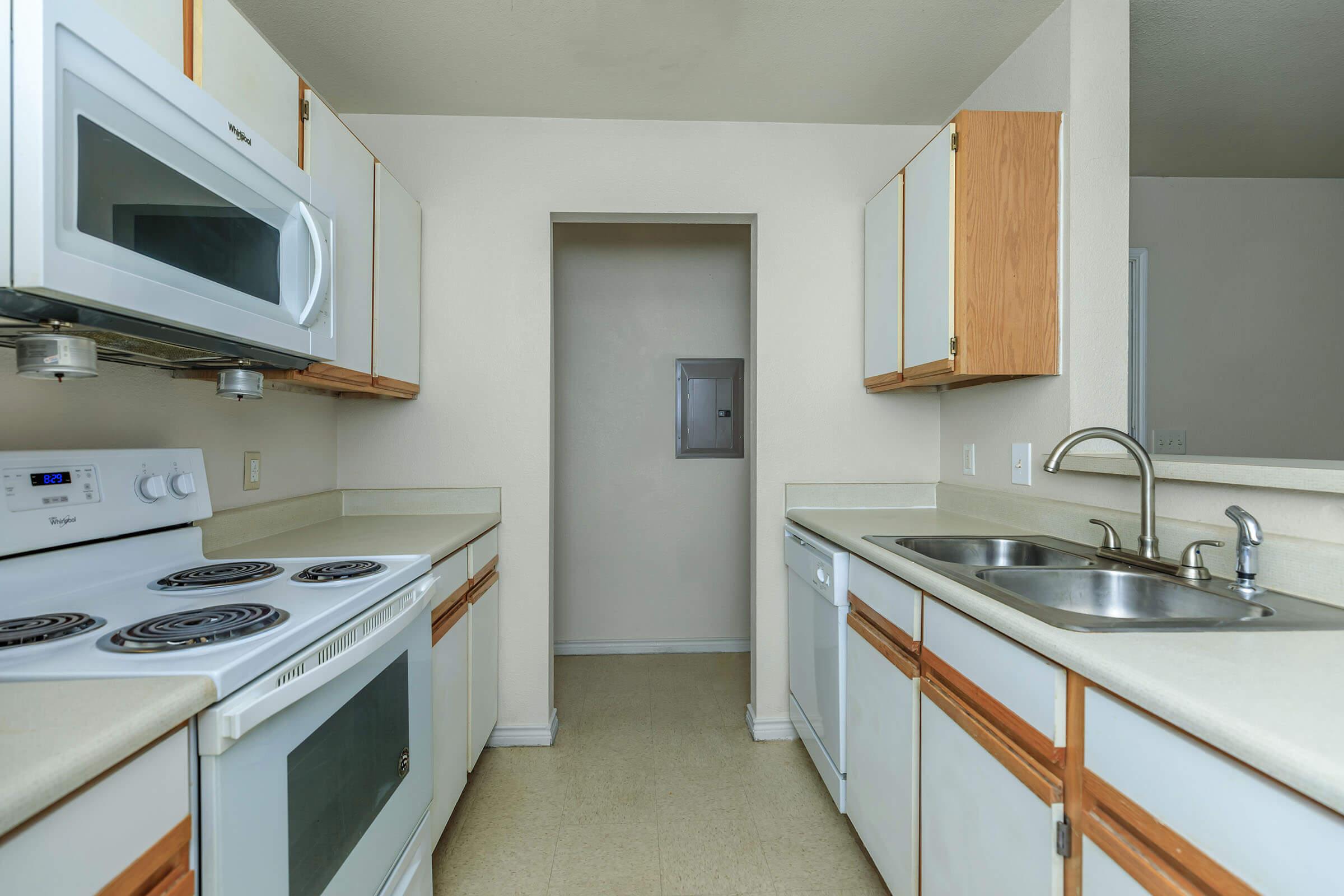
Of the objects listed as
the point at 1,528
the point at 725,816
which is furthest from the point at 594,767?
the point at 1,528

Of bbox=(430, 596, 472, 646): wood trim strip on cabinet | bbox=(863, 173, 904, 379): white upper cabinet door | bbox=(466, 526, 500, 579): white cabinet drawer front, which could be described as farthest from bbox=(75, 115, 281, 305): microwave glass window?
bbox=(863, 173, 904, 379): white upper cabinet door

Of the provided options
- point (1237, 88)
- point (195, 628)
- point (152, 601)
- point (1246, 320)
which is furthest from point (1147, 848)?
point (1246, 320)

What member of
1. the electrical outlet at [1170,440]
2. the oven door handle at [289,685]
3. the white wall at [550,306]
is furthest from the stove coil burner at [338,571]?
the electrical outlet at [1170,440]

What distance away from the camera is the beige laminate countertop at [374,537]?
5.41 ft

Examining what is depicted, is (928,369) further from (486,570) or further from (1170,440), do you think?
(1170,440)

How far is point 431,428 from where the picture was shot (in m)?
2.49

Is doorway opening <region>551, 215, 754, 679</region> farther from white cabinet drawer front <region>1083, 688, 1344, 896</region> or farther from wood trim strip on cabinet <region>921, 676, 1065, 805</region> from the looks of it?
white cabinet drawer front <region>1083, 688, 1344, 896</region>

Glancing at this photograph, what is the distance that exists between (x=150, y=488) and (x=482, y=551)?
40.0 inches

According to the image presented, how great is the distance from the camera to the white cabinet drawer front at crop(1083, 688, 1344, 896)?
58 cm

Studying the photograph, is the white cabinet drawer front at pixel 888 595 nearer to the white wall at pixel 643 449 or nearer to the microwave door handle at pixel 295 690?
the microwave door handle at pixel 295 690

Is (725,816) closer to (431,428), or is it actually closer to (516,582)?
(516,582)

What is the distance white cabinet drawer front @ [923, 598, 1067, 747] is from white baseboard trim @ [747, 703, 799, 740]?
1.38 meters

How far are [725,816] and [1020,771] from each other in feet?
4.20

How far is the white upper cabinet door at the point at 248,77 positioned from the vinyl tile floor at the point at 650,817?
1.93m
